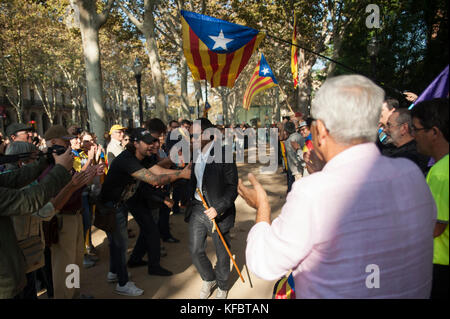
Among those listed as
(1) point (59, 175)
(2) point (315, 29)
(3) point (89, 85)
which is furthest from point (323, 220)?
(2) point (315, 29)

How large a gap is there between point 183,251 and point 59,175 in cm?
341

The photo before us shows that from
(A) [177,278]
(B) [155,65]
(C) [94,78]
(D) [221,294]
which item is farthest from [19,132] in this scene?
(B) [155,65]

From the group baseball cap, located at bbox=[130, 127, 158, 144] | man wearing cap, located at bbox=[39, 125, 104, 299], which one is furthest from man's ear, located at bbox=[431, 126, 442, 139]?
man wearing cap, located at bbox=[39, 125, 104, 299]

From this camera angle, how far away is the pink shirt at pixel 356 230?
1111mm

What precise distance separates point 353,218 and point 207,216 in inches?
100

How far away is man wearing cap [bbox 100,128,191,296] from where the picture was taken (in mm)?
3557

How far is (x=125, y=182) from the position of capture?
12.1ft

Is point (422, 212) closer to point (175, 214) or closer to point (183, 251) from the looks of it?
point (183, 251)

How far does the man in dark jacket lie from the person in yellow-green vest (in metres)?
1.99

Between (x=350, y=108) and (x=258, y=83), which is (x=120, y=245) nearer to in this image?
(x=350, y=108)

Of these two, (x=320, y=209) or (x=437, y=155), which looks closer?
(x=320, y=209)

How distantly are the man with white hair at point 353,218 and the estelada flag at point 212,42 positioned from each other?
4345 mm

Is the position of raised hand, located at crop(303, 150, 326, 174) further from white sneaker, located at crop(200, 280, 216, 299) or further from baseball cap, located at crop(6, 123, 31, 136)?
baseball cap, located at crop(6, 123, 31, 136)

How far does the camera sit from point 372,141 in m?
1.21
